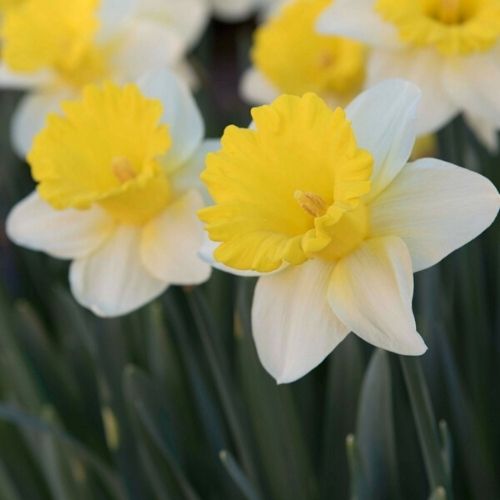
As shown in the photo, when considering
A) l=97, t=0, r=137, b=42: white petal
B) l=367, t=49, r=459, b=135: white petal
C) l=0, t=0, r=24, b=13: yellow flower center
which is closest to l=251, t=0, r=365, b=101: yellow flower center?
l=367, t=49, r=459, b=135: white petal

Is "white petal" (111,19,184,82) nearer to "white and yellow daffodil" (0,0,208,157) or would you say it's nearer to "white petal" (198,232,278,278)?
"white and yellow daffodil" (0,0,208,157)

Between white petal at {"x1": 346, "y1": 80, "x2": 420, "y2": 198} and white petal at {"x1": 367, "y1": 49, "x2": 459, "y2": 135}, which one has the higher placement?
white petal at {"x1": 346, "y1": 80, "x2": 420, "y2": 198}

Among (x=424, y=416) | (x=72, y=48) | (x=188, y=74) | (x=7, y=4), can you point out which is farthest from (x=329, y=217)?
(x=7, y=4)

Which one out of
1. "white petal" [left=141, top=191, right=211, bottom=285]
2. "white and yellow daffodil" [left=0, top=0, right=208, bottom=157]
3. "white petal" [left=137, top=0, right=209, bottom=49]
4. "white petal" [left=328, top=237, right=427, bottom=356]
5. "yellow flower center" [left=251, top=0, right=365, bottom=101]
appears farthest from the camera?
"white petal" [left=137, top=0, right=209, bottom=49]

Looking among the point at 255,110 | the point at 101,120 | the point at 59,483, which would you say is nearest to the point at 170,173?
the point at 101,120

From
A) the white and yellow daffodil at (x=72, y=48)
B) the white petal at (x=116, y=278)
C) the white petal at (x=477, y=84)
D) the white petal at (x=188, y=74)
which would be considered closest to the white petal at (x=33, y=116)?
the white and yellow daffodil at (x=72, y=48)

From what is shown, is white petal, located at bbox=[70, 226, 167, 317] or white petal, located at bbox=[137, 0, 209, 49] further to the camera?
white petal, located at bbox=[137, 0, 209, 49]
